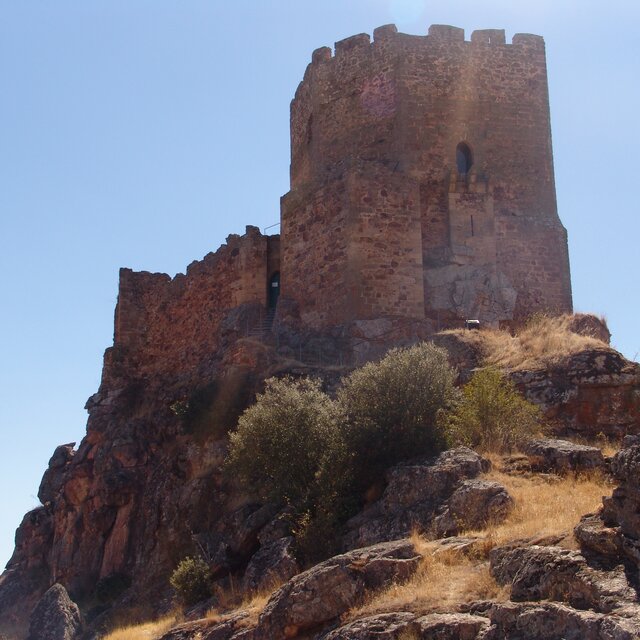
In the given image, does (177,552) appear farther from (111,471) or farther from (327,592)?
(327,592)

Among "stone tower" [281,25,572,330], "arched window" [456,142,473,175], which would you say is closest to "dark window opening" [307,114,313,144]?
"stone tower" [281,25,572,330]

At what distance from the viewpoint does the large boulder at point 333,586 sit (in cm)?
1242

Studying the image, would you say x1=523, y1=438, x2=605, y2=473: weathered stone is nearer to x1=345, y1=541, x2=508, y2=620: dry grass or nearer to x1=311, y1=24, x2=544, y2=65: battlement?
x1=345, y1=541, x2=508, y2=620: dry grass

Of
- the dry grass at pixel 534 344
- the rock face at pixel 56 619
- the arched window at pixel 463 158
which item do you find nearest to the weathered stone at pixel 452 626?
the dry grass at pixel 534 344

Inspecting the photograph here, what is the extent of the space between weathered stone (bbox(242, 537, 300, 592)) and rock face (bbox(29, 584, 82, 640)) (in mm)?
6317

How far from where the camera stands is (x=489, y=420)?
17.1m

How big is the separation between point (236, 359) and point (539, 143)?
9978 millimetres

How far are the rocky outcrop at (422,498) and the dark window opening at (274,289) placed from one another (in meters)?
12.7

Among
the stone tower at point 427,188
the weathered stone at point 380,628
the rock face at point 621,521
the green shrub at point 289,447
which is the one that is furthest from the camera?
the stone tower at point 427,188

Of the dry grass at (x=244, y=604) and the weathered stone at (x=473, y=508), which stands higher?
the weathered stone at (x=473, y=508)

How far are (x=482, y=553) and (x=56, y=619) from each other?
11837 mm

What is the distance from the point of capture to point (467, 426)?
16922 millimetres

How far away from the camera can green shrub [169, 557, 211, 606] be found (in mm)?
17188

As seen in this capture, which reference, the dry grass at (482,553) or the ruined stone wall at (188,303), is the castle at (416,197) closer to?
the ruined stone wall at (188,303)
